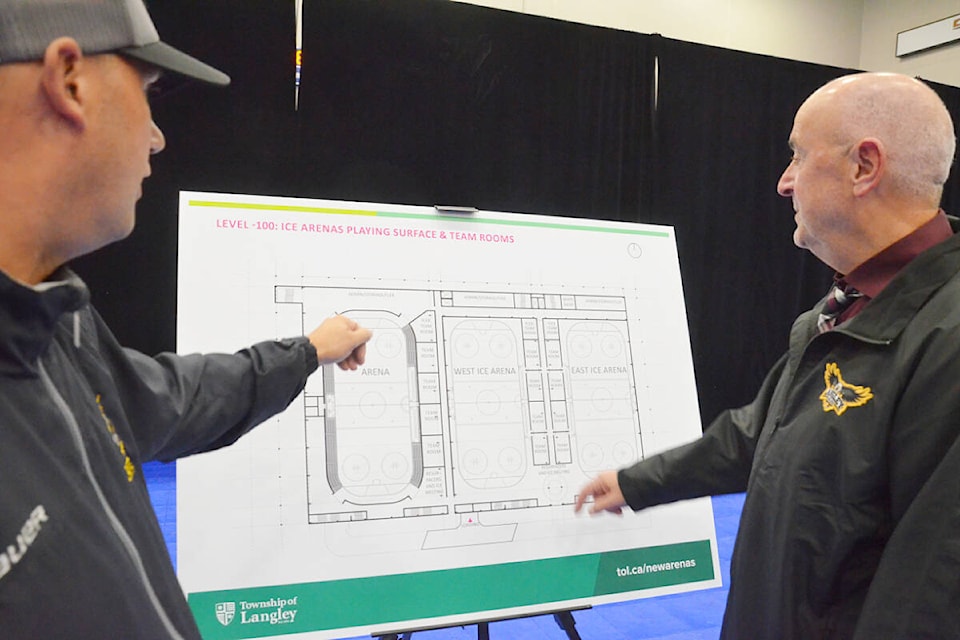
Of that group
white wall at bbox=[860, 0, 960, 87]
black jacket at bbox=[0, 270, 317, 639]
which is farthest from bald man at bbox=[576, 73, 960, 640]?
white wall at bbox=[860, 0, 960, 87]

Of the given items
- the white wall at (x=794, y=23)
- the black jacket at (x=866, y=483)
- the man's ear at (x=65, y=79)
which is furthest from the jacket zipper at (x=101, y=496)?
the white wall at (x=794, y=23)

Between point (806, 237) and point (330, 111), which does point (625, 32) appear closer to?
point (330, 111)

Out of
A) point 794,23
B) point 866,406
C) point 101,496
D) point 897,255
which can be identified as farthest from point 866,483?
point 794,23

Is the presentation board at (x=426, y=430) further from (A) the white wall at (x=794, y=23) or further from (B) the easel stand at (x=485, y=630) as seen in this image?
(A) the white wall at (x=794, y=23)

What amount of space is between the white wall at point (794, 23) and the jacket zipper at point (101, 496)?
4710 mm

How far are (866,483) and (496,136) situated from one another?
10.7 ft

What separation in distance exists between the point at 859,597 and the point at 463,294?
986mm

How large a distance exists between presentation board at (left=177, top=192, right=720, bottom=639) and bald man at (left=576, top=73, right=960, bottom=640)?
0.45 meters

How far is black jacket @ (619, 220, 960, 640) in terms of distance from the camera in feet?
3.02

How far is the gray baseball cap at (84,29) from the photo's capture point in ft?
1.93

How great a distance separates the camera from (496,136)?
3.93 m

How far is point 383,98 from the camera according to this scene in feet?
11.9

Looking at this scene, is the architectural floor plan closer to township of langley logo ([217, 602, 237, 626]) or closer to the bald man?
township of langley logo ([217, 602, 237, 626])

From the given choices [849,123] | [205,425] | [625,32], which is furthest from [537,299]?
[625,32]
